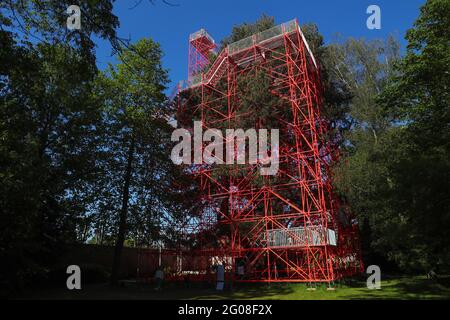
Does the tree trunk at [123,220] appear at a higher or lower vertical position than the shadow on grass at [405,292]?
higher

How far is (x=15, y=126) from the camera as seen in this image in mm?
12305

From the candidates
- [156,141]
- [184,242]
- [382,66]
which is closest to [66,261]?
[184,242]

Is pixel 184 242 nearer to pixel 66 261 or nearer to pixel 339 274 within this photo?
pixel 66 261

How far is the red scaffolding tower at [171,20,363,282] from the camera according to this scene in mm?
18797

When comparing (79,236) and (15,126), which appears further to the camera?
(79,236)

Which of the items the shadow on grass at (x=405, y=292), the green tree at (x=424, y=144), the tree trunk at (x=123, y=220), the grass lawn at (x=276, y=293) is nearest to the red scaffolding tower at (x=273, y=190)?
the grass lawn at (x=276, y=293)

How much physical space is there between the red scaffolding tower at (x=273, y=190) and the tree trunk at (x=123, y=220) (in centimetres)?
497

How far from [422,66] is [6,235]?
625 inches

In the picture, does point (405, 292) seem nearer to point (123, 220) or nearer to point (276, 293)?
point (276, 293)

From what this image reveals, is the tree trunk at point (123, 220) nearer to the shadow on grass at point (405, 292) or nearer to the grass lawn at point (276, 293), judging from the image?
the grass lawn at point (276, 293)

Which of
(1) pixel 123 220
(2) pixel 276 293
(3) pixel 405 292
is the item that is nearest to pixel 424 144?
(3) pixel 405 292

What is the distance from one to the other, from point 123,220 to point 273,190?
26.7ft

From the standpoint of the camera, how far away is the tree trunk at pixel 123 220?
57.1 ft

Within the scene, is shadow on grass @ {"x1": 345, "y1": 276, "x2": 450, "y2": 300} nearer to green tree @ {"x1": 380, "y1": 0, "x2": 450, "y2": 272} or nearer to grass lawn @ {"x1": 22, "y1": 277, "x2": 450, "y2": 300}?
grass lawn @ {"x1": 22, "y1": 277, "x2": 450, "y2": 300}
